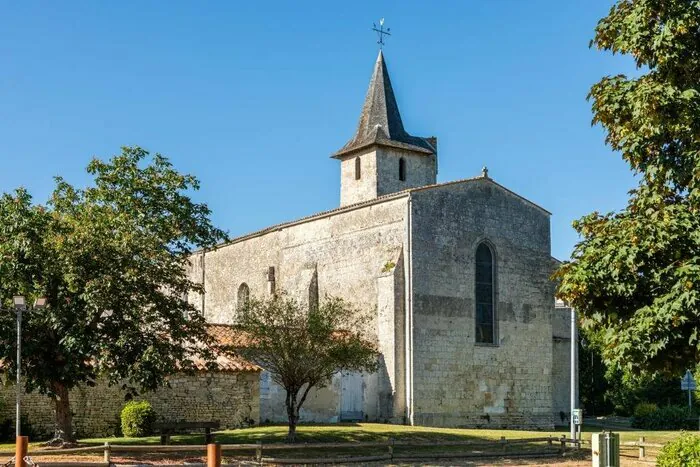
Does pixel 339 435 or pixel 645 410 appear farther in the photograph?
pixel 645 410

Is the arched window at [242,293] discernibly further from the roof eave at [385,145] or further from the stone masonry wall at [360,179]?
the roof eave at [385,145]

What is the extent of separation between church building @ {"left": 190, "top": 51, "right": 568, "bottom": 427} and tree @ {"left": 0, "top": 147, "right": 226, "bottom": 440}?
1133 cm

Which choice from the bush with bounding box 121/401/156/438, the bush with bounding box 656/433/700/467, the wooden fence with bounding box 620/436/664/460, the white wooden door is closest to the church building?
the white wooden door

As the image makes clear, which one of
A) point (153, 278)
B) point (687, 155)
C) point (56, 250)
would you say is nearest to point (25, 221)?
point (56, 250)

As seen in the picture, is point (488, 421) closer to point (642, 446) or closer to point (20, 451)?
point (642, 446)

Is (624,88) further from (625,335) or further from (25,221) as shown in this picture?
(25,221)

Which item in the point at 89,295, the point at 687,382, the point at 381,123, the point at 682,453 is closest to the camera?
the point at 682,453

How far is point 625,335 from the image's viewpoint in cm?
→ 1727

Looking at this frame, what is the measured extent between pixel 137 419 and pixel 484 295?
16398 mm

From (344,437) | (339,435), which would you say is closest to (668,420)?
(339,435)

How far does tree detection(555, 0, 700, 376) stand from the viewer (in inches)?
665

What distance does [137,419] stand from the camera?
3023 centimetres

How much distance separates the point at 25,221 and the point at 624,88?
1499 centimetres

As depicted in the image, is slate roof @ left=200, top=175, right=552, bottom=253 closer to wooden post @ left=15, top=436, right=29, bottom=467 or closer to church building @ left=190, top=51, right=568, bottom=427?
church building @ left=190, top=51, right=568, bottom=427
